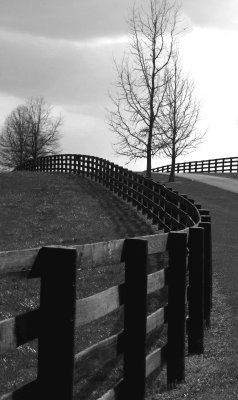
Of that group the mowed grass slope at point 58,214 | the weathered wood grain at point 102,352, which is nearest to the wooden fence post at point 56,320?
the weathered wood grain at point 102,352

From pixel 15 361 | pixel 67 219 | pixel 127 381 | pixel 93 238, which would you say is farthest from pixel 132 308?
pixel 67 219

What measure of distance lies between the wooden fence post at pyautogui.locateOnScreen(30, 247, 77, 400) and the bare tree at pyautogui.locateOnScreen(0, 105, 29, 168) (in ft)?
228

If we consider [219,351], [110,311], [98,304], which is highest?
[98,304]

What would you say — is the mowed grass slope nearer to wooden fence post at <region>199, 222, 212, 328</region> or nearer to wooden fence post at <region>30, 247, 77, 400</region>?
wooden fence post at <region>199, 222, 212, 328</region>

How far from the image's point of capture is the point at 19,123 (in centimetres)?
7619

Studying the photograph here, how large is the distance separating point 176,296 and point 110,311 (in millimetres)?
1716

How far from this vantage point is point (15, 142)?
245ft

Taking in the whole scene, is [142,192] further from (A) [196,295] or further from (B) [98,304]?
(B) [98,304]

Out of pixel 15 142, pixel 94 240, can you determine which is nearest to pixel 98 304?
pixel 94 240

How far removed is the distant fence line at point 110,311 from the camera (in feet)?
12.3

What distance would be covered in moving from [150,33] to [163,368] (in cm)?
3979

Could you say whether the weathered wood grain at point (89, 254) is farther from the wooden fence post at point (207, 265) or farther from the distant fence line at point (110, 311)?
the wooden fence post at point (207, 265)

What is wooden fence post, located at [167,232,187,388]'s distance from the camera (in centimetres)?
623

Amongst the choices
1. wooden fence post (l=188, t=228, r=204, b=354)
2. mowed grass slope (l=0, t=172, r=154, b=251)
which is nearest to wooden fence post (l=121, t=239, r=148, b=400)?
wooden fence post (l=188, t=228, r=204, b=354)
